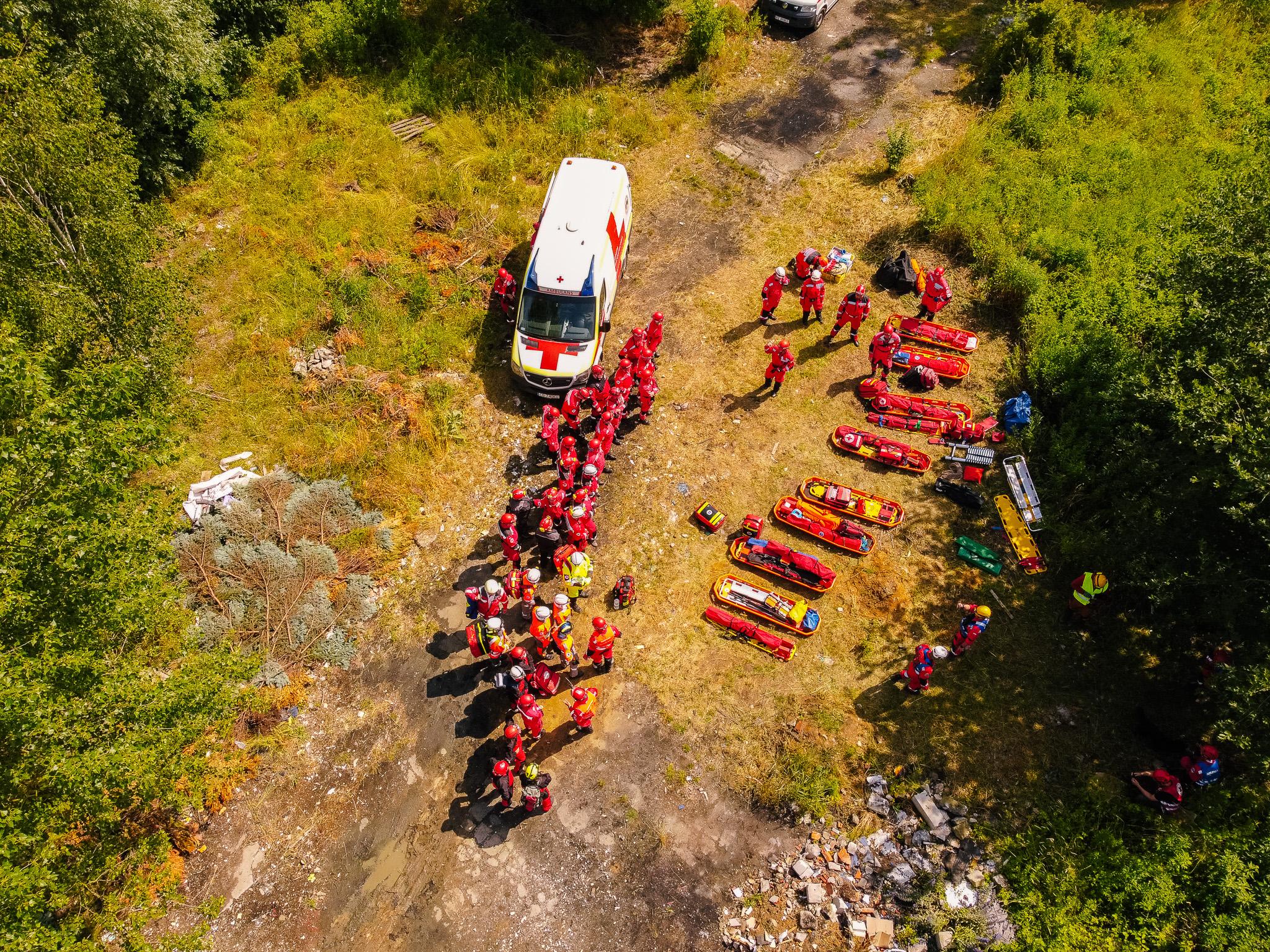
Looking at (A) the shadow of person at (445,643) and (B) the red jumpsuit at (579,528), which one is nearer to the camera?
(A) the shadow of person at (445,643)

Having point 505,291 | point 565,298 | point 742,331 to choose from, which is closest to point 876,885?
point 742,331

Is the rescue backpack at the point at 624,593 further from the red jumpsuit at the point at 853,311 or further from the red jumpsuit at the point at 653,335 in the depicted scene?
the red jumpsuit at the point at 853,311

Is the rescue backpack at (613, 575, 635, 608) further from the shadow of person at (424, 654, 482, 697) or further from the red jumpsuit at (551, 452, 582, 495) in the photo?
the shadow of person at (424, 654, 482, 697)

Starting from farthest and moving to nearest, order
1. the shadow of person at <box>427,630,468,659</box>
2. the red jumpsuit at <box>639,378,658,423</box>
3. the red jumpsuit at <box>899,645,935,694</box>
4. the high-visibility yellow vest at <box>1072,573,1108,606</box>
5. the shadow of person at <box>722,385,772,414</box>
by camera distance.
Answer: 1. the shadow of person at <box>722,385,772,414</box>
2. the red jumpsuit at <box>639,378,658,423</box>
3. the shadow of person at <box>427,630,468,659</box>
4. the high-visibility yellow vest at <box>1072,573,1108,606</box>
5. the red jumpsuit at <box>899,645,935,694</box>

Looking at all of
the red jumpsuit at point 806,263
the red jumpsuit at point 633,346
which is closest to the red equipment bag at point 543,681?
the red jumpsuit at point 633,346

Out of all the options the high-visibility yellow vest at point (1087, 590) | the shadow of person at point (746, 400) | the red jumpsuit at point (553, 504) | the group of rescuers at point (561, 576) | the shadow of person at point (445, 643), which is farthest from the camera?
the shadow of person at point (746, 400)

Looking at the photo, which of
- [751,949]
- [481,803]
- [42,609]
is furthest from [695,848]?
[42,609]

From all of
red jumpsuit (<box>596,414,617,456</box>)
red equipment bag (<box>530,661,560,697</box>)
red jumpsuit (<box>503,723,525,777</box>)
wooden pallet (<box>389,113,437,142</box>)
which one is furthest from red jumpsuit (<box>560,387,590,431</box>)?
wooden pallet (<box>389,113,437,142</box>)
